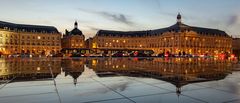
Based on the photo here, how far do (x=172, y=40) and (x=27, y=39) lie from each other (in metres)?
102

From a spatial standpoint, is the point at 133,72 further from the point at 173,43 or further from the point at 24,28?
the point at 24,28

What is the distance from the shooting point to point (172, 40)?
148125 millimetres

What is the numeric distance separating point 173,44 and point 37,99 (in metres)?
149

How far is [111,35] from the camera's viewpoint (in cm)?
16238

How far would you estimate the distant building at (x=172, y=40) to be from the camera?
484 ft

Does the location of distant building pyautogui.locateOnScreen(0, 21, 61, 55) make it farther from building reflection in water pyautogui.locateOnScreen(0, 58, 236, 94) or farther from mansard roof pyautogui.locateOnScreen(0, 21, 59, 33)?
building reflection in water pyautogui.locateOnScreen(0, 58, 236, 94)

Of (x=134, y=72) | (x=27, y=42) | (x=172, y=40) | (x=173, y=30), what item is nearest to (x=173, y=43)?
(x=172, y=40)

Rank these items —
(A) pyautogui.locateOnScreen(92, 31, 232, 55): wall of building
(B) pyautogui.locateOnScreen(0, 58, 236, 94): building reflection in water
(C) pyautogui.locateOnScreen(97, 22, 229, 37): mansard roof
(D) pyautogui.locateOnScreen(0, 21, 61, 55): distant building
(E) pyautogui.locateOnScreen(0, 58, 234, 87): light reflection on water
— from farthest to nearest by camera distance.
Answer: (C) pyautogui.locateOnScreen(97, 22, 229, 37): mansard roof → (A) pyautogui.locateOnScreen(92, 31, 232, 55): wall of building → (D) pyautogui.locateOnScreen(0, 21, 61, 55): distant building → (E) pyautogui.locateOnScreen(0, 58, 234, 87): light reflection on water → (B) pyautogui.locateOnScreen(0, 58, 236, 94): building reflection in water

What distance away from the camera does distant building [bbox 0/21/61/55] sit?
129 metres

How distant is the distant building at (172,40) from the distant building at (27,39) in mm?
32058

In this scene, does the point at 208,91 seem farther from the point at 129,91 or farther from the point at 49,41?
the point at 49,41

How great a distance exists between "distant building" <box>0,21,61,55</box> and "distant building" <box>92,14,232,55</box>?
105 feet

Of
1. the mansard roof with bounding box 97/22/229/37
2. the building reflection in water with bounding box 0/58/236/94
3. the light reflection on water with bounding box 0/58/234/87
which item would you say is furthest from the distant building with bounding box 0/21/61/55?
the building reflection in water with bounding box 0/58/236/94

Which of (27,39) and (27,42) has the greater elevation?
(27,39)
